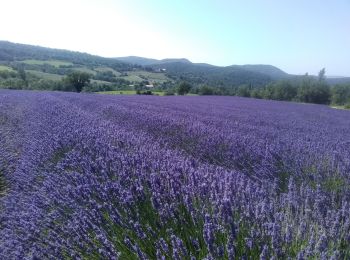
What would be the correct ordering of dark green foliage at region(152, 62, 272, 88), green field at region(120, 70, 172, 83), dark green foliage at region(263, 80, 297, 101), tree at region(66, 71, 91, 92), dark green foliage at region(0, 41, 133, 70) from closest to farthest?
tree at region(66, 71, 91, 92), dark green foliage at region(263, 80, 297, 101), green field at region(120, 70, 172, 83), dark green foliage at region(152, 62, 272, 88), dark green foliage at region(0, 41, 133, 70)

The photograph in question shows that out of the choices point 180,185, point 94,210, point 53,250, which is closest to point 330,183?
point 180,185

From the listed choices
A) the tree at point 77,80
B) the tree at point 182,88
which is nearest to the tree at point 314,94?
the tree at point 182,88

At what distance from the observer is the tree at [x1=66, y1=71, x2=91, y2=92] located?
38062mm

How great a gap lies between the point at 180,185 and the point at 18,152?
3.11 m

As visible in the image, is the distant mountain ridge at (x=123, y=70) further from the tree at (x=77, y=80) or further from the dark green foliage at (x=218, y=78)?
the tree at (x=77, y=80)

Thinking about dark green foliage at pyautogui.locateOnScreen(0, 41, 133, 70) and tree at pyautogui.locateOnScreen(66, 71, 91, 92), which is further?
dark green foliage at pyautogui.locateOnScreen(0, 41, 133, 70)

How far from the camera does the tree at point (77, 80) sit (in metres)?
38.1

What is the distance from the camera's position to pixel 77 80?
38844 millimetres

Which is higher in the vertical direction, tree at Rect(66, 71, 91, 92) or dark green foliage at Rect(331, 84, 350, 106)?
dark green foliage at Rect(331, 84, 350, 106)

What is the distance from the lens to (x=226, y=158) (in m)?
3.32

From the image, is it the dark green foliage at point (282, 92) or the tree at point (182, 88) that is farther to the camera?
the dark green foliage at point (282, 92)

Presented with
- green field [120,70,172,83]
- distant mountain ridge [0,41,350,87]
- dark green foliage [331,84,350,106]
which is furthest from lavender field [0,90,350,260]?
green field [120,70,172,83]

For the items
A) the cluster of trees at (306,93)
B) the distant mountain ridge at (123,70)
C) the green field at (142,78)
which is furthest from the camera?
the green field at (142,78)

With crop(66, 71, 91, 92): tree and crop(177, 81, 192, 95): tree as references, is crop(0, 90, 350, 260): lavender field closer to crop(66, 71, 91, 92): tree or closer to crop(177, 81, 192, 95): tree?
crop(177, 81, 192, 95): tree
